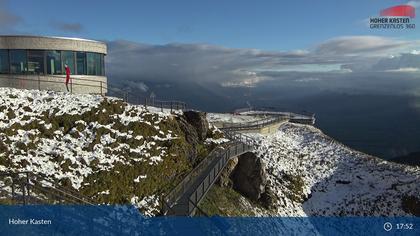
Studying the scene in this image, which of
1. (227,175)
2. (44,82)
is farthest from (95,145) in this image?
(44,82)

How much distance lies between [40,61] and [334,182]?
28406 mm

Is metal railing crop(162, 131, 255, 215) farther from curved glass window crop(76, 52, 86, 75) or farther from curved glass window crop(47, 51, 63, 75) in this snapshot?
curved glass window crop(47, 51, 63, 75)

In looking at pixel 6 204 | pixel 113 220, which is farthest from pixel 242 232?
pixel 6 204

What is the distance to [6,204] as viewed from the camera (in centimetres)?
1292

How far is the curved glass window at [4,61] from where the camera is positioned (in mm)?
29281

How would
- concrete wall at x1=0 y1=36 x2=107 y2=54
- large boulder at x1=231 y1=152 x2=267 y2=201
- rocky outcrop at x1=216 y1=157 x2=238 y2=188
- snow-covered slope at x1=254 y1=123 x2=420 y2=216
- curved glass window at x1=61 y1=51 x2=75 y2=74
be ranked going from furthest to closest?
1. snow-covered slope at x1=254 y1=123 x2=420 y2=216
2. curved glass window at x1=61 y1=51 x2=75 y2=74
3. concrete wall at x1=0 y1=36 x2=107 y2=54
4. large boulder at x1=231 y1=152 x2=267 y2=201
5. rocky outcrop at x1=216 y1=157 x2=238 y2=188

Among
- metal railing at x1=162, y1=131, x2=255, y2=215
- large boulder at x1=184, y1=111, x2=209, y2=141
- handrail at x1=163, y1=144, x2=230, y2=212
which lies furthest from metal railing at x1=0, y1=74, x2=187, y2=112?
handrail at x1=163, y1=144, x2=230, y2=212

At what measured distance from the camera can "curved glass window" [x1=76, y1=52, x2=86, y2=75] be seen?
31.4m

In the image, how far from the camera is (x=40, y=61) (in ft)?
97.5

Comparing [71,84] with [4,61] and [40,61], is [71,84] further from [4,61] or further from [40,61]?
[4,61]

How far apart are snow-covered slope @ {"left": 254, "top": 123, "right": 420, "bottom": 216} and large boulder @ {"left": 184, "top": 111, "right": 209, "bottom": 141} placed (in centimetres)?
704

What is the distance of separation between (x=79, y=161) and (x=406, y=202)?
26.9 meters

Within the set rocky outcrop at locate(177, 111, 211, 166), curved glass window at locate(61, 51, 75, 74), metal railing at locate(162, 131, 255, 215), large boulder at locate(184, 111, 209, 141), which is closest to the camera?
metal railing at locate(162, 131, 255, 215)

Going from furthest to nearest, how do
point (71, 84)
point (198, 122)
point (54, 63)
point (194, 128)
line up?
point (71, 84) < point (54, 63) < point (198, 122) < point (194, 128)
